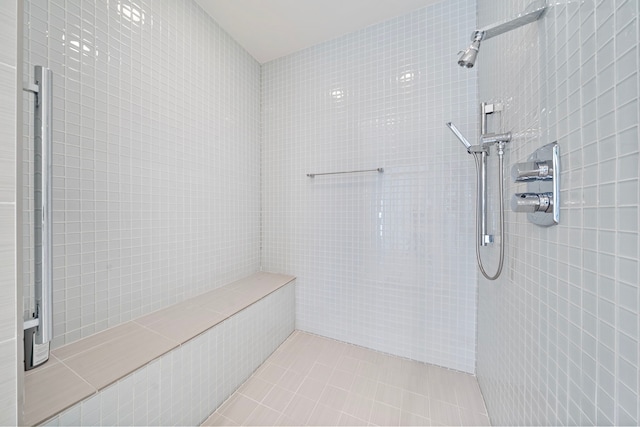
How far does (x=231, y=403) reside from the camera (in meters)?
1.31

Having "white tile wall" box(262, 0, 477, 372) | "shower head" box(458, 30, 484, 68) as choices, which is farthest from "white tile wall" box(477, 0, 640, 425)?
"white tile wall" box(262, 0, 477, 372)

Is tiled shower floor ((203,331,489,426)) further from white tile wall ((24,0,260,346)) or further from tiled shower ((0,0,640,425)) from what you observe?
white tile wall ((24,0,260,346))

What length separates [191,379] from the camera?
3.71ft

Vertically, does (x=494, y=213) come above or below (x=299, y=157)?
below

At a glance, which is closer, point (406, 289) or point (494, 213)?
point (494, 213)

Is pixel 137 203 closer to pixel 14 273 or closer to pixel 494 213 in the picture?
pixel 14 273

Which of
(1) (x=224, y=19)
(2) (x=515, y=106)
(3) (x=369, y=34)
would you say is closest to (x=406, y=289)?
(2) (x=515, y=106)

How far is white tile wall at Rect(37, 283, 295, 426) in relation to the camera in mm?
835

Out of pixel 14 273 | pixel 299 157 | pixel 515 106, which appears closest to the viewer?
pixel 14 273

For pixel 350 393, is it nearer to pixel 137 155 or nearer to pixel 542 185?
pixel 542 185

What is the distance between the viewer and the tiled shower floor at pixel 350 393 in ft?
4.00

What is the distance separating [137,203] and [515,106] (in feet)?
6.24

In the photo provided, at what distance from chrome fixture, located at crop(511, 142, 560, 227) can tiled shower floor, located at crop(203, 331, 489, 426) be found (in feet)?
3.89

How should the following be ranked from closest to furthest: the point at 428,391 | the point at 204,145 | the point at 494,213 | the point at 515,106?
the point at 515,106 → the point at 494,213 → the point at 428,391 → the point at 204,145
